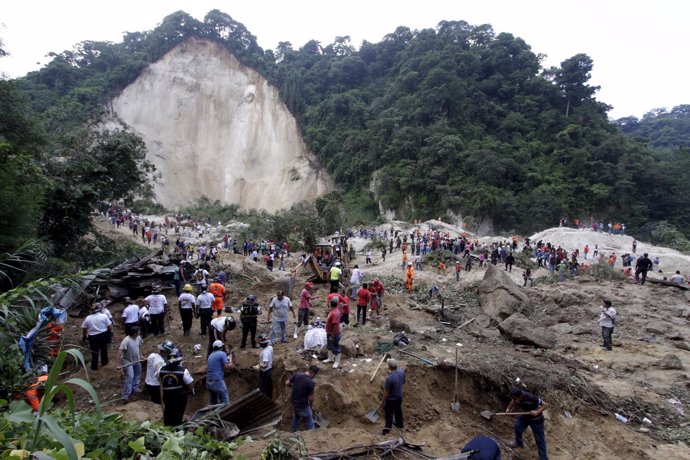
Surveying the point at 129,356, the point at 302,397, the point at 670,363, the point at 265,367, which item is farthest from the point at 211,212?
the point at 670,363

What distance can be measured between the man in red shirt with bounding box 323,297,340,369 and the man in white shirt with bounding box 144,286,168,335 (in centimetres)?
403

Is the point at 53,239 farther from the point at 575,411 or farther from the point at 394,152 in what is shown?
the point at 394,152

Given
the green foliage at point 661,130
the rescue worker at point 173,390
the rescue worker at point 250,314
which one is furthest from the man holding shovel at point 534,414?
the green foliage at point 661,130

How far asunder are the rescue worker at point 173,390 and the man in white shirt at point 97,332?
8.32 feet

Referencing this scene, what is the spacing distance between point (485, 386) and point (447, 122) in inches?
1598

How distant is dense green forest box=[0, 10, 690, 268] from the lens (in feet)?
128

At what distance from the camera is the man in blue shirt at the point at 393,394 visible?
6.14m

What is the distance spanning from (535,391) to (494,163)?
33.8 m

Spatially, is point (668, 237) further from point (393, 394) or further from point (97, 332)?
point (97, 332)

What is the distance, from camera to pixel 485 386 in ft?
25.8

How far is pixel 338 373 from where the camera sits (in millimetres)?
7312

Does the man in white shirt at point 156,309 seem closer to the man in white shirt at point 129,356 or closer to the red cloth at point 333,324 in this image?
the man in white shirt at point 129,356

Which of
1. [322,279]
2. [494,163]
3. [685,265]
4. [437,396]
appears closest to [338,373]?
[437,396]

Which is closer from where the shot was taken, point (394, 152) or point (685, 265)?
point (685, 265)
